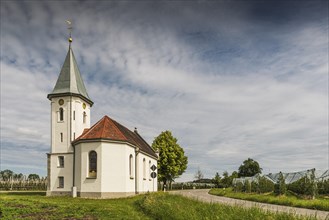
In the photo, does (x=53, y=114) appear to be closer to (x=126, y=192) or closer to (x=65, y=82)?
(x=65, y=82)

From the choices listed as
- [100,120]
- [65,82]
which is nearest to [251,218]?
[100,120]

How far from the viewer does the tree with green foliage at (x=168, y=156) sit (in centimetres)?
5506

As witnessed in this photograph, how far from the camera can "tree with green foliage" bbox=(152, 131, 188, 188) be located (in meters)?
55.1

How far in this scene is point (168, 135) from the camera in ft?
189

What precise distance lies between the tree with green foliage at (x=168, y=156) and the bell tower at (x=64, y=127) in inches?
867

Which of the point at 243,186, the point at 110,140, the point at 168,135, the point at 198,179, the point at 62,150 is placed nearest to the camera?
the point at 110,140

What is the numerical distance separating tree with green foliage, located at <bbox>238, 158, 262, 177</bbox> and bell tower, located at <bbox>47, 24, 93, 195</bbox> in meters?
63.6

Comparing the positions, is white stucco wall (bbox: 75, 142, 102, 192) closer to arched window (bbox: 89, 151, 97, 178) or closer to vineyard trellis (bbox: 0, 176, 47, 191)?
arched window (bbox: 89, 151, 97, 178)

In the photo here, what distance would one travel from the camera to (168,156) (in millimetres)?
55438

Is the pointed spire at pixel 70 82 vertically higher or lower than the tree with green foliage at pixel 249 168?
higher

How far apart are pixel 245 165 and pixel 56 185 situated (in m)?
65.9

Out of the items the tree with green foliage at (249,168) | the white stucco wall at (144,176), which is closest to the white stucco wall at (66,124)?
the white stucco wall at (144,176)

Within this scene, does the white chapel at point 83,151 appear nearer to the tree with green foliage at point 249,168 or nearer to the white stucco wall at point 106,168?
the white stucco wall at point 106,168

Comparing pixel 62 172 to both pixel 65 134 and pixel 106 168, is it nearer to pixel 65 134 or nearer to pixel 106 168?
pixel 65 134
